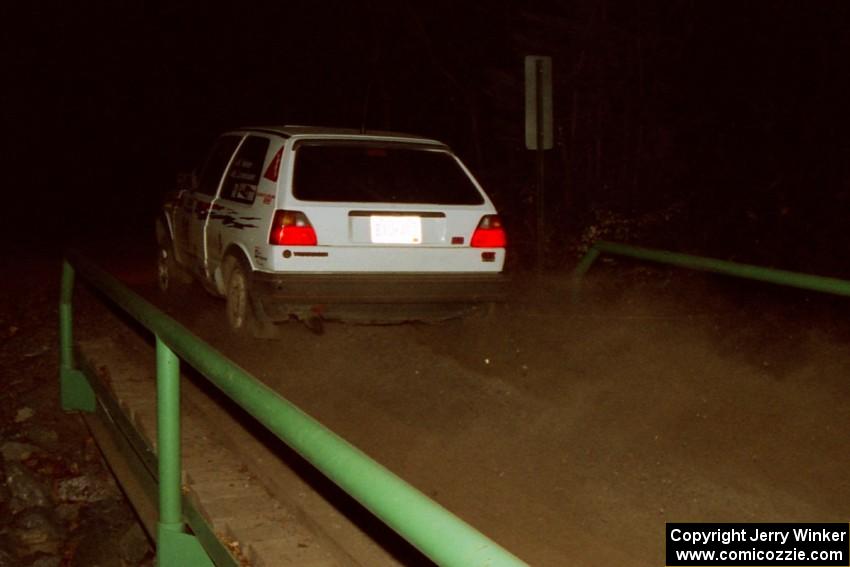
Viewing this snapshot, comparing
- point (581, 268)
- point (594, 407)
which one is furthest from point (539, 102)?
point (594, 407)

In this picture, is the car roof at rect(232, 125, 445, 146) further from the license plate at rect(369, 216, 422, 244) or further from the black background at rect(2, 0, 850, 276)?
the black background at rect(2, 0, 850, 276)

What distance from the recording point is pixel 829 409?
283 inches

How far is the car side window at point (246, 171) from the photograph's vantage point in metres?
9.13

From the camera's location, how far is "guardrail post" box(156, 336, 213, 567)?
4.32m

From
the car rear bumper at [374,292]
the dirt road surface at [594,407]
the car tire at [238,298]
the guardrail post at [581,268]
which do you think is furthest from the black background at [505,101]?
the guardrail post at [581,268]

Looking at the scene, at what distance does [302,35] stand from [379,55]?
652 centimetres

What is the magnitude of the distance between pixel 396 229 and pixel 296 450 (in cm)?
590

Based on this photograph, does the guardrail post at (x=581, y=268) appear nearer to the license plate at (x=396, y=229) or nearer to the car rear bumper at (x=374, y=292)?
the car rear bumper at (x=374, y=292)

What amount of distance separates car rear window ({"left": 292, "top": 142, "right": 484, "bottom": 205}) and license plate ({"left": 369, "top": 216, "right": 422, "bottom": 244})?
0.17 metres

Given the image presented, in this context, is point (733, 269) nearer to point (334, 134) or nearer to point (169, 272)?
point (334, 134)

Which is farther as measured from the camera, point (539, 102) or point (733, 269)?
point (539, 102)

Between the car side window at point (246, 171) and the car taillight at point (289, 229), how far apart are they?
65 centimetres

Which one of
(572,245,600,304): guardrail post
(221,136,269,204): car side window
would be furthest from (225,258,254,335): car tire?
(572,245,600,304): guardrail post

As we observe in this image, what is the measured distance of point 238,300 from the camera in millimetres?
9320
